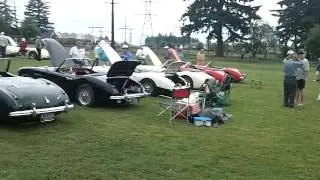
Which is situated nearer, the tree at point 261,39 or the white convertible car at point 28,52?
the white convertible car at point 28,52

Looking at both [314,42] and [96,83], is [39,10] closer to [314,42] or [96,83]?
[314,42]

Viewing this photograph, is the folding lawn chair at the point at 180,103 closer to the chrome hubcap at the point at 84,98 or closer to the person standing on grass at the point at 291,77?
the chrome hubcap at the point at 84,98

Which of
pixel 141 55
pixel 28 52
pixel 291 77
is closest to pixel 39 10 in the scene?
pixel 28 52

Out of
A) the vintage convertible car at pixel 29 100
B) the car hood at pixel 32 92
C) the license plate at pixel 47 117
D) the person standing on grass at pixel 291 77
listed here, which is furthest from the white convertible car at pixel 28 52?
the license plate at pixel 47 117

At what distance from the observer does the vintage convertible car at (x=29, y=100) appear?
869 cm

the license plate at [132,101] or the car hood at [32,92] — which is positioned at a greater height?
the car hood at [32,92]

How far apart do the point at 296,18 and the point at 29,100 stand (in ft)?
207

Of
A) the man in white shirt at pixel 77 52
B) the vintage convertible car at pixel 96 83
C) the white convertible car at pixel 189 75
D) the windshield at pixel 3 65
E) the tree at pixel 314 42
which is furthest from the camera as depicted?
the tree at pixel 314 42

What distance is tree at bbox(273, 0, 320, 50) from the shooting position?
66.6 m

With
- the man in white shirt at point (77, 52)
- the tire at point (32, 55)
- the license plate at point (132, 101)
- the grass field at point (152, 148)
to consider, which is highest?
the man in white shirt at point (77, 52)

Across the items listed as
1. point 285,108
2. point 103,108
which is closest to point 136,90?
point 103,108

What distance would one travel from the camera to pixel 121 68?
1230cm

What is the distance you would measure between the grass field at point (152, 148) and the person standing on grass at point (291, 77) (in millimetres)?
2734

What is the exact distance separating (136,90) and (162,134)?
3.72 meters
